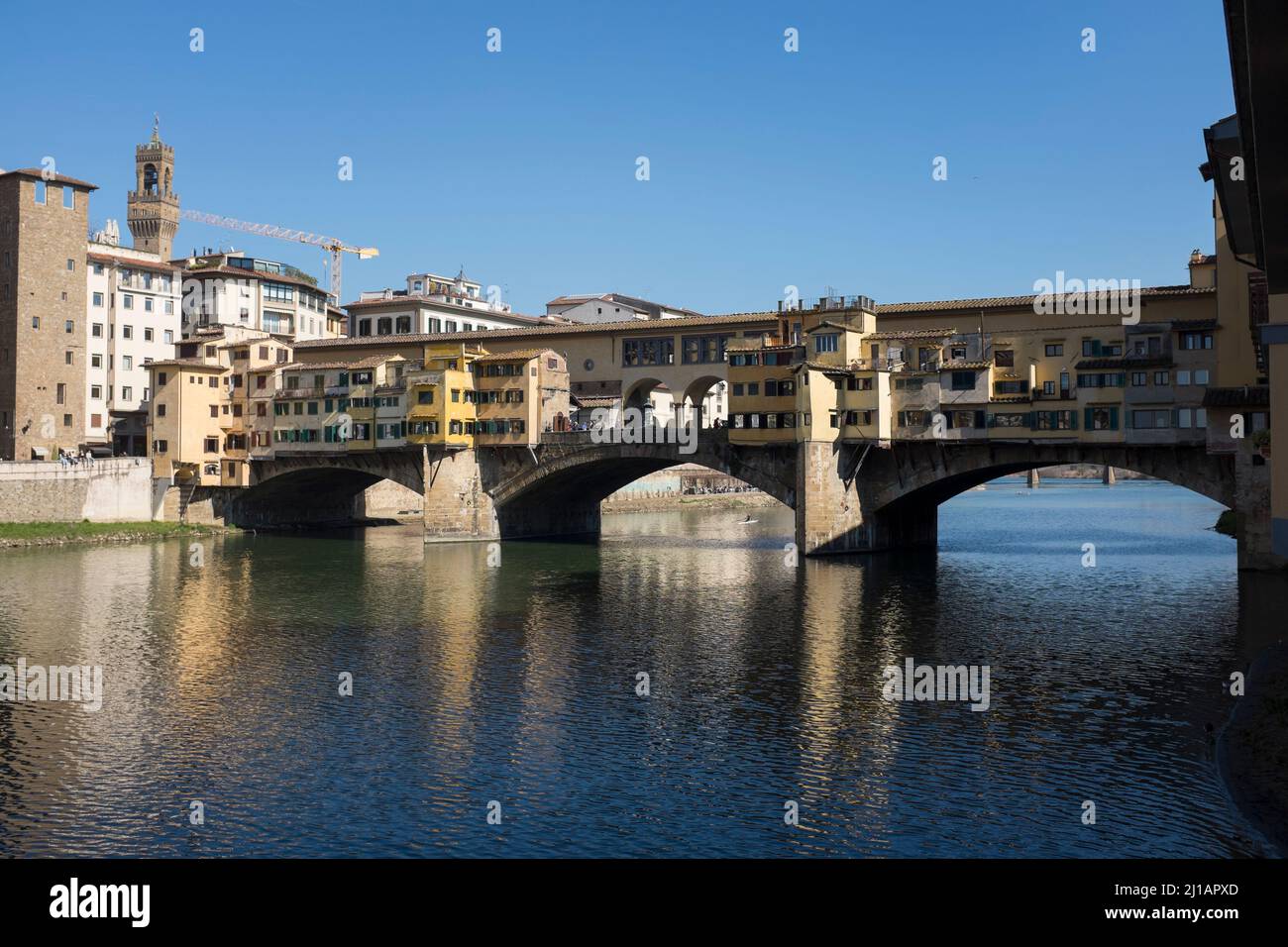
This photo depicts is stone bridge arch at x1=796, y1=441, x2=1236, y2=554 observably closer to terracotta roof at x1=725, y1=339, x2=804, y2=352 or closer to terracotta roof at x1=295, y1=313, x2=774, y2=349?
terracotta roof at x1=725, y1=339, x2=804, y2=352

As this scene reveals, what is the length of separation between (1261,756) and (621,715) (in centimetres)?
1637

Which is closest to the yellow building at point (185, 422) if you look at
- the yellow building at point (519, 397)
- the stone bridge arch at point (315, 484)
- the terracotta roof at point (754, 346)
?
the stone bridge arch at point (315, 484)

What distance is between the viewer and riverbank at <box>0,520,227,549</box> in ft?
272

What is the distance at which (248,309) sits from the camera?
130 m

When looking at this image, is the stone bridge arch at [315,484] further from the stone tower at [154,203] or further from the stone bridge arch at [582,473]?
the stone tower at [154,203]

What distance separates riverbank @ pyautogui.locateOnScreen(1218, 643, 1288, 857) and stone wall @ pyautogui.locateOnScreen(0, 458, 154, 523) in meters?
81.4

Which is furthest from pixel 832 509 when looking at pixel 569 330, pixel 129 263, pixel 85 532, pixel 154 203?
pixel 154 203

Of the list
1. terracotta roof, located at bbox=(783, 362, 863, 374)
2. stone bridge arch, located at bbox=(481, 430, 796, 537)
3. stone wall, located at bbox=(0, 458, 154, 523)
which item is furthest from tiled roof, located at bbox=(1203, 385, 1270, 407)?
stone wall, located at bbox=(0, 458, 154, 523)

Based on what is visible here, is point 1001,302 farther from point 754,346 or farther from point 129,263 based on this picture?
point 129,263

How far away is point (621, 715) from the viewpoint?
1345 inches

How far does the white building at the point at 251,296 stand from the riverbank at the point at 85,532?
113ft

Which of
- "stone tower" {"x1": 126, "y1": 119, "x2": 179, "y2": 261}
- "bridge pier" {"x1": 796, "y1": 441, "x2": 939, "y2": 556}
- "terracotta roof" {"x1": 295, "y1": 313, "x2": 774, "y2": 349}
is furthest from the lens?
"stone tower" {"x1": 126, "y1": 119, "x2": 179, "y2": 261}

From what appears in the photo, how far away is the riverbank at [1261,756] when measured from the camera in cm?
2342
